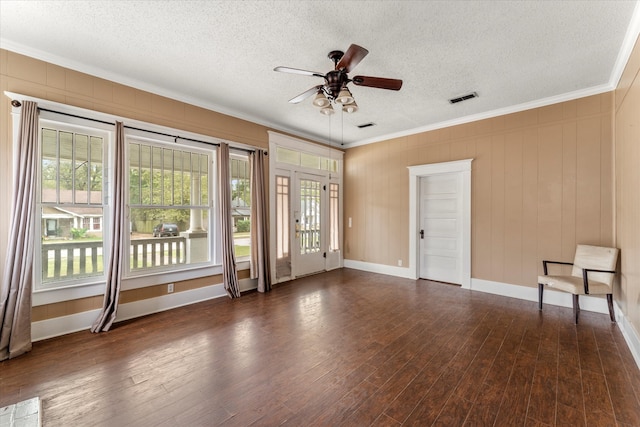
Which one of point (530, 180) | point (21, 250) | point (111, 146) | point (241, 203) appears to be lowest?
point (21, 250)

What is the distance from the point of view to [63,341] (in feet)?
9.61

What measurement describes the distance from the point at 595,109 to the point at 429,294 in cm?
347

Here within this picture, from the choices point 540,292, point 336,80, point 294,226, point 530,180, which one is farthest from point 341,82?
point 540,292

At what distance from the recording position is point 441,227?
537cm

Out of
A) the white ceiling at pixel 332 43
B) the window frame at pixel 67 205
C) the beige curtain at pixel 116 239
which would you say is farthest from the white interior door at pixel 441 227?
the window frame at pixel 67 205

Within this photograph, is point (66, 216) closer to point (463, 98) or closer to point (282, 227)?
point (282, 227)

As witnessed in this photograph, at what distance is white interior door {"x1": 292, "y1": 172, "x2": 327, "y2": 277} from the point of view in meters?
5.77

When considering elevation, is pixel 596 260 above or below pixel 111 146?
below

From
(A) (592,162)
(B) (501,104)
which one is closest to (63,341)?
(B) (501,104)

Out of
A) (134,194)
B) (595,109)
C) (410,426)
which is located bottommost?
(410,426)

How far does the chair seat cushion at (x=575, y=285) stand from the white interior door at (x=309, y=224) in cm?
396

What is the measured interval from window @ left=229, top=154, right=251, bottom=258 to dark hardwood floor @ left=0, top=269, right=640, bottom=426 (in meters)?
1.29

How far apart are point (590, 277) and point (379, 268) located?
134 inches

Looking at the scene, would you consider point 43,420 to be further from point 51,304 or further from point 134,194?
point 134,194
